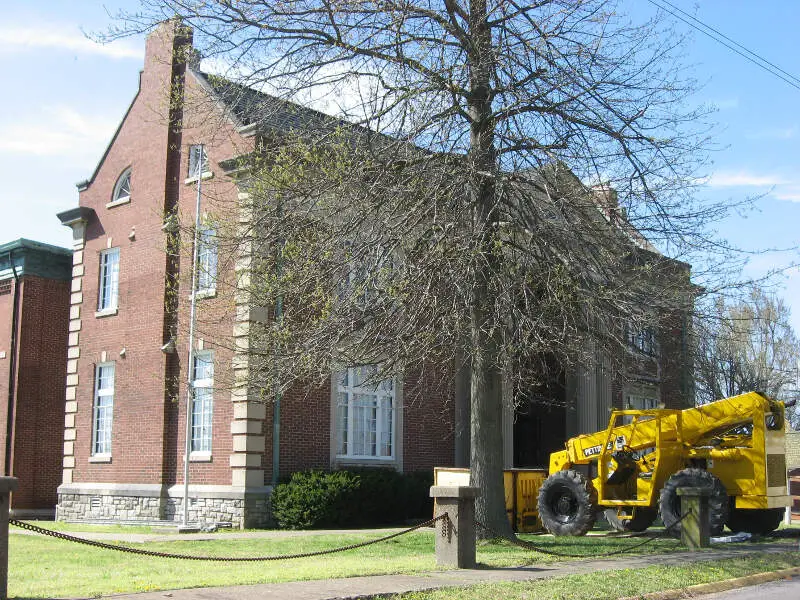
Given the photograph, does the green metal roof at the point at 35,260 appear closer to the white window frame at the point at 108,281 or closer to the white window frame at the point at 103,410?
the white window frame at the point at 108,281

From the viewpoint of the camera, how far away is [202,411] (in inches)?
920

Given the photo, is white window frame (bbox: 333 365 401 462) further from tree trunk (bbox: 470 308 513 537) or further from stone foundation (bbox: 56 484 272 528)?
tree trunk (bbox: 470 308 513 537)

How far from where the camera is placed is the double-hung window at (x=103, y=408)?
26.1m

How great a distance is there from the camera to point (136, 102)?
2739 centimetres

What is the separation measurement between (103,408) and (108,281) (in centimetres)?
359

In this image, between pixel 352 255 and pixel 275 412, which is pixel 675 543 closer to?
pixel 352 255

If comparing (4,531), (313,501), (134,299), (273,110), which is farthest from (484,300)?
(134,299)

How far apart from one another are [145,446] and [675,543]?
45.4 ft

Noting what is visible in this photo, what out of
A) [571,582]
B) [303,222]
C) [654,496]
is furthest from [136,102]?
[571,582]

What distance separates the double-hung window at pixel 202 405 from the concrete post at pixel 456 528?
37.2 ft

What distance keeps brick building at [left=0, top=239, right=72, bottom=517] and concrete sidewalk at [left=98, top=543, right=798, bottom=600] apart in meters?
20.5

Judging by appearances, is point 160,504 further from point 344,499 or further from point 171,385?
point 344,499

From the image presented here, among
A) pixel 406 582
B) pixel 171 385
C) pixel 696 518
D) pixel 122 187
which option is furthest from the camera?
pixel 122 187

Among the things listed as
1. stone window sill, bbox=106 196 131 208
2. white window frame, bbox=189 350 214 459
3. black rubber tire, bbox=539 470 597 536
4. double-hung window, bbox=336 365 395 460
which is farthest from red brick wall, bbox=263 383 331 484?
stone window sill, bbox=106 196 131 208
